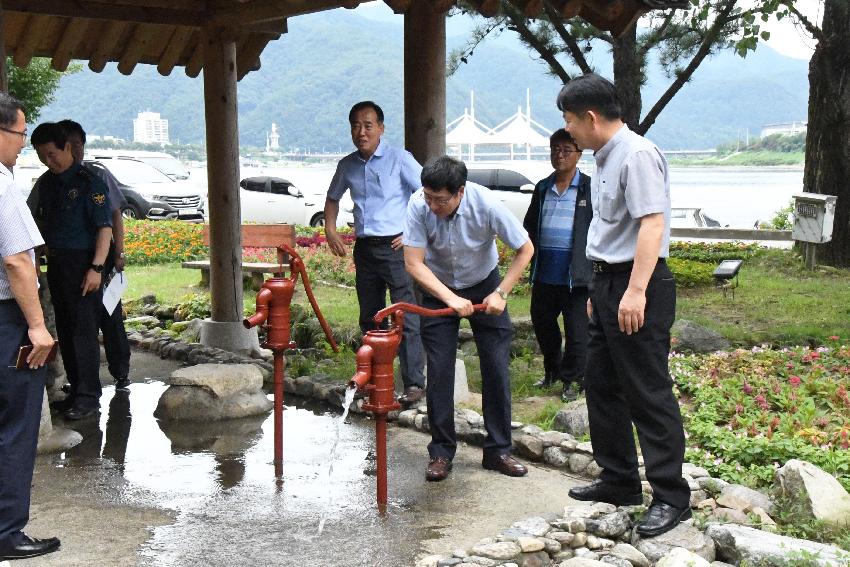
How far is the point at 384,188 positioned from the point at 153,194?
18557 millimetres

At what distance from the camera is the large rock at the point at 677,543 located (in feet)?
14.2

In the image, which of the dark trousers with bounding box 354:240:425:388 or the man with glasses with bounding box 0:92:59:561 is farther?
the dark trousers with bounding box 354:240:425:388

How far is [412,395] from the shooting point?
676 cm

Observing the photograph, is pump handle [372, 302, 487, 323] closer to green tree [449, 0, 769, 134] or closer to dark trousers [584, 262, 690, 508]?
dark trousers [584, 262, 690, 508]

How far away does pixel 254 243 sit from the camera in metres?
11.7

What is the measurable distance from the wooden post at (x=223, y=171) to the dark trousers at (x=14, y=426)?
15.7 ft

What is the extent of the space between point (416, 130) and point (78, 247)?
236 centimetres

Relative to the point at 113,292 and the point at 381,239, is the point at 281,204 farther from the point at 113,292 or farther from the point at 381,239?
the point at 381,239

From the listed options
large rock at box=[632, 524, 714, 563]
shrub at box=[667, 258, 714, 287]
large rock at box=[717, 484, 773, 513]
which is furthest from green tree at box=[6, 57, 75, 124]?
large rock at box=[632, 524, 714, 563]

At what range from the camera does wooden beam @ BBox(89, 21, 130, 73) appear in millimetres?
9586

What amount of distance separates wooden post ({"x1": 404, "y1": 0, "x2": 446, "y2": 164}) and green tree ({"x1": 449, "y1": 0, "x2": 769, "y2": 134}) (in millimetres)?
5546

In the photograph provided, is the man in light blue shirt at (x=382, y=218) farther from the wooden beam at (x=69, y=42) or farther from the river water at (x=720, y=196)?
the river water at (x=720, y=196)

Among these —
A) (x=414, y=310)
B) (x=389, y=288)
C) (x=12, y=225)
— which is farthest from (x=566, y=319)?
(x=12, y=225)

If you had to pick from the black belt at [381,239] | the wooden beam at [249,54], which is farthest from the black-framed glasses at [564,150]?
the wooden beam at [249,54]
